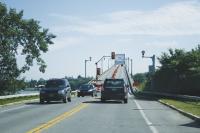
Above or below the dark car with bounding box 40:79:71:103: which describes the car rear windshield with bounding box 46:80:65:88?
above

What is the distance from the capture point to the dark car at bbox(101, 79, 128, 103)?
42.9 metres

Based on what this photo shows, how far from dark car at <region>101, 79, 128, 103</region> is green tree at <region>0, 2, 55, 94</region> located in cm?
1964

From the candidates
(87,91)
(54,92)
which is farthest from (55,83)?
(87,91)

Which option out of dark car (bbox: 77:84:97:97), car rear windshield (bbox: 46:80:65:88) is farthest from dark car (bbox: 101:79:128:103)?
dark car (bbox: 77:84:97:97)

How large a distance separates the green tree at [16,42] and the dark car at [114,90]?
19.6m

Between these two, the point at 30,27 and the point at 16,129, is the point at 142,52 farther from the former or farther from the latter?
the point at 16,129

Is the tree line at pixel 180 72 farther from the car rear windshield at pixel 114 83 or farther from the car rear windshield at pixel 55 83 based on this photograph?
the car rear windshield at pixel 55 83

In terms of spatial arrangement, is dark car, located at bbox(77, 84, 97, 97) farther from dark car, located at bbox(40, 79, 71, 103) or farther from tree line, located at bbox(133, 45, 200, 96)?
dark car, located at bbox(40, 79, 71, 103)

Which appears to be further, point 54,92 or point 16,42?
point 16,42

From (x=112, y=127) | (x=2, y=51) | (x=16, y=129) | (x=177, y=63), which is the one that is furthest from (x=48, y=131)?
(x=2, y=51)

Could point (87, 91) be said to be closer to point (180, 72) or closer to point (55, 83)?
point (180, 72)

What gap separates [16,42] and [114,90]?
74.6ft

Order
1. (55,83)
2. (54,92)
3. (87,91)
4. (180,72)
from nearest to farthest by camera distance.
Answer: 1. (54,92)
2. (55,83)
3. (180,72)
4. (87,91)

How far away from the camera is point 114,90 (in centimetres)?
4325
